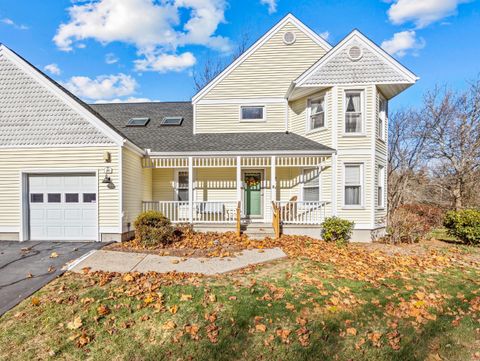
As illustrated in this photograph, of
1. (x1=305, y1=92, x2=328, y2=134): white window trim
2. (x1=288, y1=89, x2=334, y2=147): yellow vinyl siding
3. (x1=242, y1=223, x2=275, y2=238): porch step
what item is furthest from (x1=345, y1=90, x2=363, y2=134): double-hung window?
(x1=242, y1=223, x2=275, y2=238): porch step

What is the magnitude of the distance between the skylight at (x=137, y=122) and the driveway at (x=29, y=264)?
6857 mm

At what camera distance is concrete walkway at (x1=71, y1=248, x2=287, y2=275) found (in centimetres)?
634

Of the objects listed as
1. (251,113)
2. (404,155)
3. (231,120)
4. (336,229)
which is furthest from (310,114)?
(404,155)

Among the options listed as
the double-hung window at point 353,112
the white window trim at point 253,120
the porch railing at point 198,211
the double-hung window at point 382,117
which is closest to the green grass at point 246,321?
the porch railing at point 198,211

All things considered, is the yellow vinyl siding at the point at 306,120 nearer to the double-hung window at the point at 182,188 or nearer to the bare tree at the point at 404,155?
the double-hung window at the point at 182,188

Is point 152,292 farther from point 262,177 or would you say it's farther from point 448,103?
point 448,103

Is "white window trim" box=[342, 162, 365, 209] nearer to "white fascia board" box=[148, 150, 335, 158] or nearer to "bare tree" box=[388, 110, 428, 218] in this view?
"white fascia board" box=[148, 150, 335, 158]

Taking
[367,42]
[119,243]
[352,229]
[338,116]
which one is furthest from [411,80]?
[119,243]

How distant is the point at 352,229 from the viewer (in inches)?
411

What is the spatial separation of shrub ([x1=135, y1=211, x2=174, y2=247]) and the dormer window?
6.60 m

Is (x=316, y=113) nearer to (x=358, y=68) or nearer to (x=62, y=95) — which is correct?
(x=358, y=68)

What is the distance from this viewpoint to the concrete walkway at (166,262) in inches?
249

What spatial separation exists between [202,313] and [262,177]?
8.74m

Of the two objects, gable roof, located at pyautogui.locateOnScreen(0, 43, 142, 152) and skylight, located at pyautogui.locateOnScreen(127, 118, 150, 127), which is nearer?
gable roof, located at pyautogui.locateOnScreen(0, 43, 142, 152)
